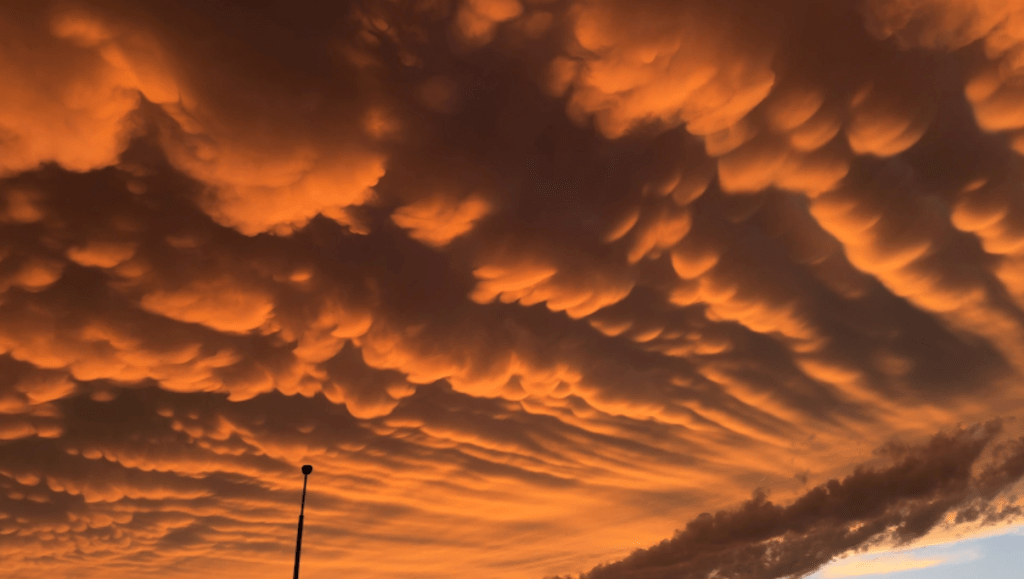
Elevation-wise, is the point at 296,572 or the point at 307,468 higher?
the point at 307,468

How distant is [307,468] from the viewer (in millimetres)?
18406

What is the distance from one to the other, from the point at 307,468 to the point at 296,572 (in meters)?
3.57

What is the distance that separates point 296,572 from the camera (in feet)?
53.9

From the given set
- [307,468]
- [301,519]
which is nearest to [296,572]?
[301,519]

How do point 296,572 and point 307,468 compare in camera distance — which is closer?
point 296,572

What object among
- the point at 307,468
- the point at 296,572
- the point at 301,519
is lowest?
the point at 296,572

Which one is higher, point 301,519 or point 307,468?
point 307,468

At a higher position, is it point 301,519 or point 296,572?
point 301,519

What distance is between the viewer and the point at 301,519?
18.4 metres

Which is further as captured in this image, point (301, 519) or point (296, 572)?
point (301, 519)

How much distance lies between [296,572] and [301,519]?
7.37 ft

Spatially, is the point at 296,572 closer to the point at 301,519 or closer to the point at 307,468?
the point at 301,519

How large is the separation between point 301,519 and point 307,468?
2.02 metres
